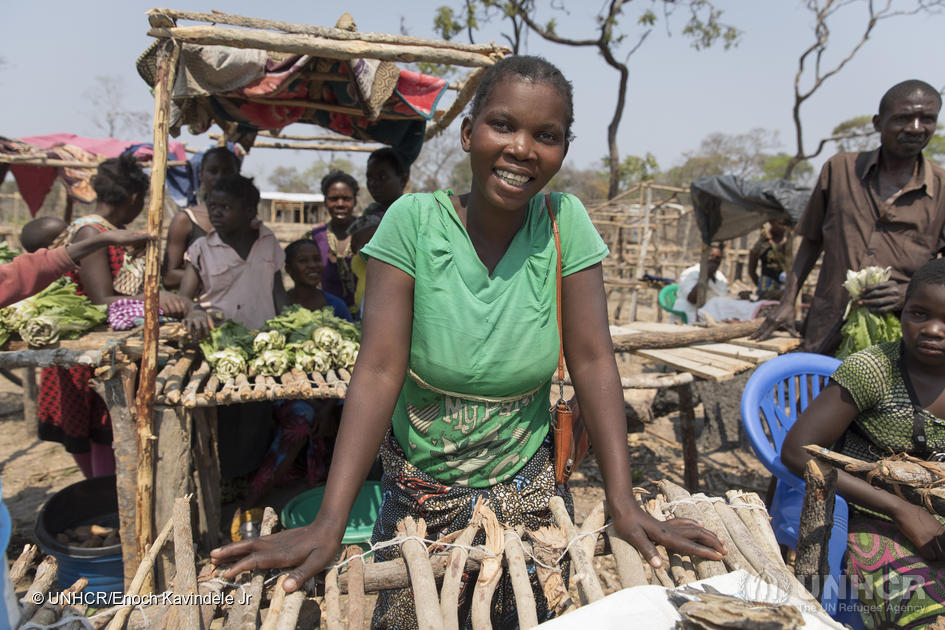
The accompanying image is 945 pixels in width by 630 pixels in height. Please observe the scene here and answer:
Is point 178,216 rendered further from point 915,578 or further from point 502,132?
point 915,578

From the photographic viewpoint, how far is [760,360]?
11.4ft

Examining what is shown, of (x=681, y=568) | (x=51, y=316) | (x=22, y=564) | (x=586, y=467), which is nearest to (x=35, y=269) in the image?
(x=51, y=316)

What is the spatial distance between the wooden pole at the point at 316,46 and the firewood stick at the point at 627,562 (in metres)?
2.46

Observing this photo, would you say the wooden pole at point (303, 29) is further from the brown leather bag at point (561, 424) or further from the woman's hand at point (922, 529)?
the woman's hand at point (922, 529)

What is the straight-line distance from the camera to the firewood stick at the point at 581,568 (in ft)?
3.81

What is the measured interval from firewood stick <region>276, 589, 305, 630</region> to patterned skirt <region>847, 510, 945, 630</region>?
1.86 meters

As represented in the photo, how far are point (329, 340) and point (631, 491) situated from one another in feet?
7.35

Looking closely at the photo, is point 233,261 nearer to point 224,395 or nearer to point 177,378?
point 177,378

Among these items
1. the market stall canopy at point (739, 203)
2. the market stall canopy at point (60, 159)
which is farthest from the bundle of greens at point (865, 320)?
the market stall canopy at point (60, 159)

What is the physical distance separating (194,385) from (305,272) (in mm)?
1346

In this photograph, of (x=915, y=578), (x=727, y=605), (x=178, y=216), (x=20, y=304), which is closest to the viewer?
(x=727, y=605)

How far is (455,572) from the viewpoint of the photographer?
123cm

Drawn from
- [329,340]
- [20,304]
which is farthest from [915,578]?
[20,304]

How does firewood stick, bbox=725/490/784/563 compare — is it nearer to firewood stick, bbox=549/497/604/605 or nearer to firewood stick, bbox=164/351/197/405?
firewood stick, bbox=549/497/604/605
